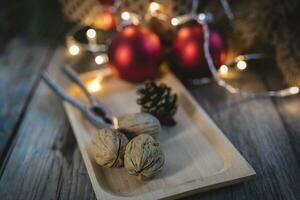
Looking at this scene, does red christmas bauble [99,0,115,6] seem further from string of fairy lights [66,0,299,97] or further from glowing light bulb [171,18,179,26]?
glowing light bulb [171,18,179,26]

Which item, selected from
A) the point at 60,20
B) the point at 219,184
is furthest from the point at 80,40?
the point at 219,184

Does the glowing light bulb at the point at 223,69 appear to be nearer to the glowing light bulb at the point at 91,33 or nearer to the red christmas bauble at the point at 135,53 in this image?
the red christmas bauble at the point at 135,53

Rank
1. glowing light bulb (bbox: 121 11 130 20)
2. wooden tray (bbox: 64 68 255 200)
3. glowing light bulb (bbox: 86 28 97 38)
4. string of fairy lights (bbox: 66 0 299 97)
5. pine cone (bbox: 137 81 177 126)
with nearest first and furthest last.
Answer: wooden tray (bbox: 64 68 255 200)
pine cone (bbox: 137 81 177 126)
string of fairy lights (bbox: 66 0 299 97)
glowing light bulb (bbox: 121 11 130 20)
glowing light bulb (bbox: 86 28 97 38)

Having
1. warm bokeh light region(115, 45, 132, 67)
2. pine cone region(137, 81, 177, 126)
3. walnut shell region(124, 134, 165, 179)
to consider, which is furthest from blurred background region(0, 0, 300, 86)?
walnut shell region(124, 134, 165, 179)

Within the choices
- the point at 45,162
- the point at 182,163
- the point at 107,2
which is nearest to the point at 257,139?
the point at 182,163

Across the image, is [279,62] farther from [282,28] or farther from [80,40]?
[80,40]

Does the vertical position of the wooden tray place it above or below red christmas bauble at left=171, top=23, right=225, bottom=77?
below

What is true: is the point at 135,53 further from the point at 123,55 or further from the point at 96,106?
the point at 96,106
